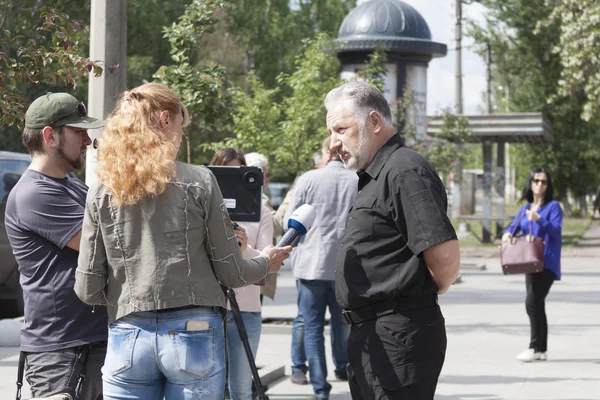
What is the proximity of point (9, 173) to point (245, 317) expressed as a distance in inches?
→ 224

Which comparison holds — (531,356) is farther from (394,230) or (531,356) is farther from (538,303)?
(394,230)

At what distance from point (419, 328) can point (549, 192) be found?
676 centimetres

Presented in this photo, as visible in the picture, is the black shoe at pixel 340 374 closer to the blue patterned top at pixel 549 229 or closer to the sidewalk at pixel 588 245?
the blue patterned top at pixel 549 229

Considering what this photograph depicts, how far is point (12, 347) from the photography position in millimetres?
10641

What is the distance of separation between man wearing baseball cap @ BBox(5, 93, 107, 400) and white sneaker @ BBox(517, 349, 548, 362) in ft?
21.8

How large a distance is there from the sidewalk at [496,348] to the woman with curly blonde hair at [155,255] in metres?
4.48

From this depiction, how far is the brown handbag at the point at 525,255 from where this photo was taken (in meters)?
9.99

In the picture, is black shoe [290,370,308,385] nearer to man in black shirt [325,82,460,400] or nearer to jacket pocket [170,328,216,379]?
man in black shirt [325,82,460,400]

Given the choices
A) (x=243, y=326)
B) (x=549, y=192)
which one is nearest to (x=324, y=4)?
(x=549, y=192)

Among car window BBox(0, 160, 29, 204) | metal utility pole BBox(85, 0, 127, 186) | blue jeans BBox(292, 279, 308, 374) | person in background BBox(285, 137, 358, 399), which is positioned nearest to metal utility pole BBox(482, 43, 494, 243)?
car window BBox(0, 160, 29, 204)

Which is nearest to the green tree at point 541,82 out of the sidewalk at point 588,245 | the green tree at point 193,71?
the sidewalk at point 588,245

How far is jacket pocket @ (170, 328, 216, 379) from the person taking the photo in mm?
3648

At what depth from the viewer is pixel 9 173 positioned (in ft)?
38.0

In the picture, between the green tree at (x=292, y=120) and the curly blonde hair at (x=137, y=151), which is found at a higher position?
the green tree at (x=292, y=120)
